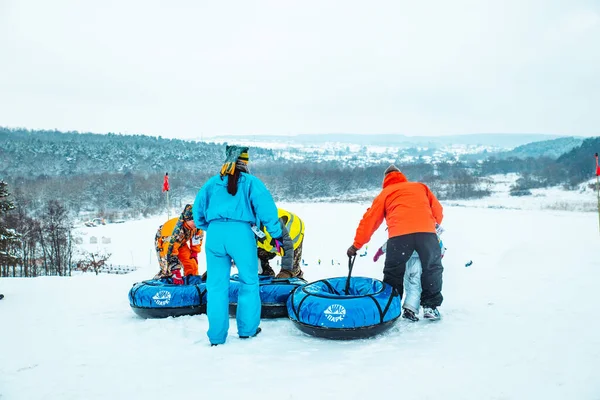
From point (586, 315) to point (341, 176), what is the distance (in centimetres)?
8519

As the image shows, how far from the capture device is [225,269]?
3619 mm

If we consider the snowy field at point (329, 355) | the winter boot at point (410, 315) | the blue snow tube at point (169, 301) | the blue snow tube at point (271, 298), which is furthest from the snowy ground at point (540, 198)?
the blue snow tube at point (169, 301)

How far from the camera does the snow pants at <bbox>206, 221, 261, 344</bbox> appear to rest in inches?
139

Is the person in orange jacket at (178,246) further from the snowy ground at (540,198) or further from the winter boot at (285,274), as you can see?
the snowy ground at (540,198)

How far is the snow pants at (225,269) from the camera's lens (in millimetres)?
3521

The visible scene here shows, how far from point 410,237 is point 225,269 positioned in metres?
1.74

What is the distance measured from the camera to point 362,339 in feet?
11.7

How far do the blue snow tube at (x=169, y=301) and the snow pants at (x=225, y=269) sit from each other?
1.05 meters

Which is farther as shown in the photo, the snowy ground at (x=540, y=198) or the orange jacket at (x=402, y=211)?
the snowy ground at (x=540, y=198)

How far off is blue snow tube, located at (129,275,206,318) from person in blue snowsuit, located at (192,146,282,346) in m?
1.05

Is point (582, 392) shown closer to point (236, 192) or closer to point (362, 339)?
point (362, 339)

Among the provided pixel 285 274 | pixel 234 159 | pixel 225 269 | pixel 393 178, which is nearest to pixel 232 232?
pixel 225 269

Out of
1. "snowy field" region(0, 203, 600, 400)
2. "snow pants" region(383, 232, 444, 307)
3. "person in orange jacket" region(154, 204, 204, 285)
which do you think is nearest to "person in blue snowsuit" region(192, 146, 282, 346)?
"snowy field" region(0, 203, 600, 400)

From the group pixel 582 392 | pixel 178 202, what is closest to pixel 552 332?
pixel 582 392
